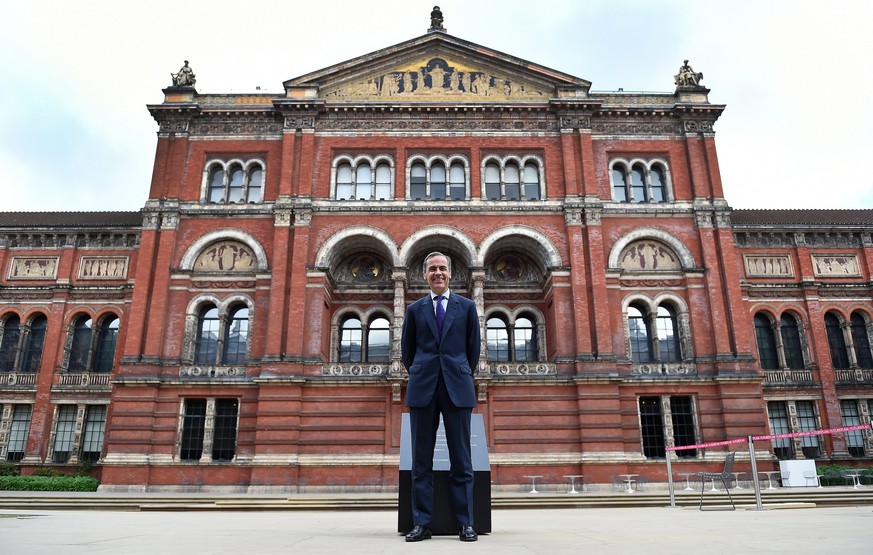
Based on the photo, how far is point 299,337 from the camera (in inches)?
1042

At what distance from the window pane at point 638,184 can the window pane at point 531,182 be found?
186 inches

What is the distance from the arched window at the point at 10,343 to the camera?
30.5 m

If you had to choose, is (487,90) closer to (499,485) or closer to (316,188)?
(316,188)

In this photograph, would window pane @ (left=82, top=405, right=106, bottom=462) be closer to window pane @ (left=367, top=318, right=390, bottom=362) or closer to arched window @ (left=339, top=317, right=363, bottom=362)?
arched window @ (left=339, top=317, right=363, bottom=362)

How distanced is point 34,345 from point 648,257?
101ft

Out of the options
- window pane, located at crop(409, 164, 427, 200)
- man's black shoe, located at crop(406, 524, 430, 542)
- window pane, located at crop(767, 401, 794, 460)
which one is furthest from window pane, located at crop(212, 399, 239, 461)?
window pane, located at crop(767, 401, 794, 460)

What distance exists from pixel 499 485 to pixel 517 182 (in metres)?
14.1

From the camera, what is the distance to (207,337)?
28250 mm

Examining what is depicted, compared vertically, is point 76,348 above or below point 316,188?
below

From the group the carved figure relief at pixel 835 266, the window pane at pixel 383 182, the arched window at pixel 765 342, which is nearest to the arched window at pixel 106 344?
the window pane at pixel 383 182

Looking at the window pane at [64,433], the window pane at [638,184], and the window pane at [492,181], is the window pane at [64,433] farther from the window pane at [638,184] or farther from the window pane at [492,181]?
the window pane at [638,184]

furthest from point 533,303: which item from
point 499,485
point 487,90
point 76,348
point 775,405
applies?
point 76,348

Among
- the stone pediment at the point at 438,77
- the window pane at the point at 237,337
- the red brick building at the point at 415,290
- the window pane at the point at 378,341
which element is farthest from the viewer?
the stone pediment at the point at 438,77

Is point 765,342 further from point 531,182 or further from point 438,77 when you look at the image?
point 438,77
